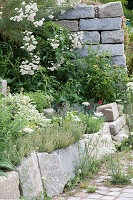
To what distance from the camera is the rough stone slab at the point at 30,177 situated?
3092 millimetres

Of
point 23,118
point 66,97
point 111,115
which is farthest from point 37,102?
point 23,118

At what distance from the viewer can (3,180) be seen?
2783mm

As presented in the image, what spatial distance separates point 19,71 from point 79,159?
8.29 ft

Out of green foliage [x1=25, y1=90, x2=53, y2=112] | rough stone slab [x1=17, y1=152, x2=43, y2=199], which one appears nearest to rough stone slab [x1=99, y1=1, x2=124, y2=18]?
green foliage [x1=25, y1=90, x2=53, y2=112]

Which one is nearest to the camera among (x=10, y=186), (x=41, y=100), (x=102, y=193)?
(x=10, y=186)

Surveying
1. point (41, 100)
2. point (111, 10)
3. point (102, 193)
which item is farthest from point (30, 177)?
point (111, 10)

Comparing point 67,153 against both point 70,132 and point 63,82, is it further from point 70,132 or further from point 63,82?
point 63,82

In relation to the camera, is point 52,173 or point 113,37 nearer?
point 52,173

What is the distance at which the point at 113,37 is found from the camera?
6699 mm

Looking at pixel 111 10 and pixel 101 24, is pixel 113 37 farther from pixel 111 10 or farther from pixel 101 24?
pixel 111 10

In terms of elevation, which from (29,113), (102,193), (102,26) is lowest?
(102,193)

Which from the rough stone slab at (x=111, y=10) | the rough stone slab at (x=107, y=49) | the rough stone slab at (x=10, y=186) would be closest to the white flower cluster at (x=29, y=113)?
the rough stone slab at (x=10, y=186)

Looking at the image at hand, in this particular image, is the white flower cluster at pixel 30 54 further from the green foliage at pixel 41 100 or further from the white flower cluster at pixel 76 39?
the white flower cluster at pixel 76 39

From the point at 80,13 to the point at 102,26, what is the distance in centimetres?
53
